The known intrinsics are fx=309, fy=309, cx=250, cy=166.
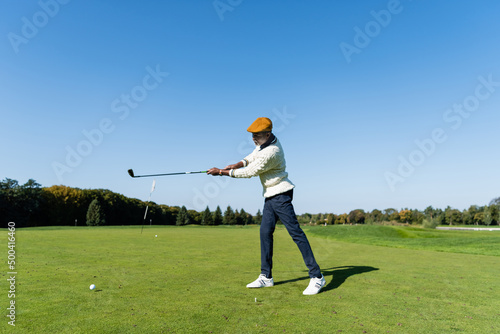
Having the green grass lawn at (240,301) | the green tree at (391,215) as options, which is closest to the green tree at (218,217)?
the green tree at (391,215)

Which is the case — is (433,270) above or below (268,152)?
below

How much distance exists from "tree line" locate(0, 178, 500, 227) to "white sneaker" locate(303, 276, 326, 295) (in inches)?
1680

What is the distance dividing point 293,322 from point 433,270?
A: 4707mm

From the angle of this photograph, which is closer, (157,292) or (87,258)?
(157,292)

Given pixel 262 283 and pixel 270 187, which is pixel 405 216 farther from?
pixel 262 283

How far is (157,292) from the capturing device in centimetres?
399

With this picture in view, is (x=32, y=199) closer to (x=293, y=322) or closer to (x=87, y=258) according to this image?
(x=87, y=258)

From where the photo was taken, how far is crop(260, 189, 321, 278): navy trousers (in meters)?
4.75

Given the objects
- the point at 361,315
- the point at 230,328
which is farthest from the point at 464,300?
the point at 230,328

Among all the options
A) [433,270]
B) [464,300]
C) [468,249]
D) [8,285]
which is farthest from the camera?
[468,249]

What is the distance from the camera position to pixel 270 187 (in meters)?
5.04

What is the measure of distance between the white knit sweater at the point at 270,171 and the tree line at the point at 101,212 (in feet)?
140

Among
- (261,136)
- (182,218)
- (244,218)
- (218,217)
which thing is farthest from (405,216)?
(261,136)

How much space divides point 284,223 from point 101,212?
241 feet
